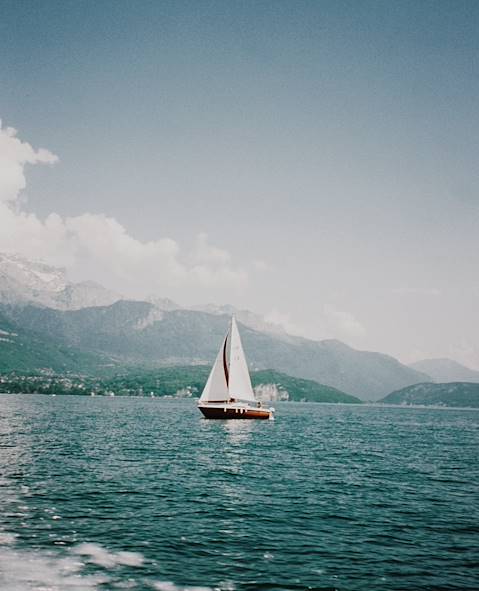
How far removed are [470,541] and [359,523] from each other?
622 centimetres

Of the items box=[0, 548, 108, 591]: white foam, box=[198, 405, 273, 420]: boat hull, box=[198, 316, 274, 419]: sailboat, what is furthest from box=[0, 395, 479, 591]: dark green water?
box=[198, 405, 273, 420]: boat hull

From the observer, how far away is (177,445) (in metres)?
72.1

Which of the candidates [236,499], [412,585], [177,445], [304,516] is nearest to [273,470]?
[236,499]

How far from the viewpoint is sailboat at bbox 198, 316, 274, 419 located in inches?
4528

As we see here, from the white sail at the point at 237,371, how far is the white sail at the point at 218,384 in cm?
206

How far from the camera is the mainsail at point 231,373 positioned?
11475 cm

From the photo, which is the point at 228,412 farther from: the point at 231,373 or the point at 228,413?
the point at 231,373

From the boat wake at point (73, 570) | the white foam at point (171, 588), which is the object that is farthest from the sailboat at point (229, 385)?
the white foam at point (171, 588)

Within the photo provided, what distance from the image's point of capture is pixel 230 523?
29.9 m

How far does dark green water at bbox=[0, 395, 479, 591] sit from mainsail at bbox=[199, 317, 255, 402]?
56003mm

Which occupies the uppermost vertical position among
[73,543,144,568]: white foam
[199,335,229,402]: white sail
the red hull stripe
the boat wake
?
[199,335,229,402]: white sail

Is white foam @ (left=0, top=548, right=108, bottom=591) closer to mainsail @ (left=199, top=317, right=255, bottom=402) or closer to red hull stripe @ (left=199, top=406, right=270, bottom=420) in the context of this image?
mainsail @ (left=199, top=317, right=255, bottom=402)

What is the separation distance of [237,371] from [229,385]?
4.04 metres

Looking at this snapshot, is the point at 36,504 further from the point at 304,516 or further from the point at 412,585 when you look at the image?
the point at 412,585
